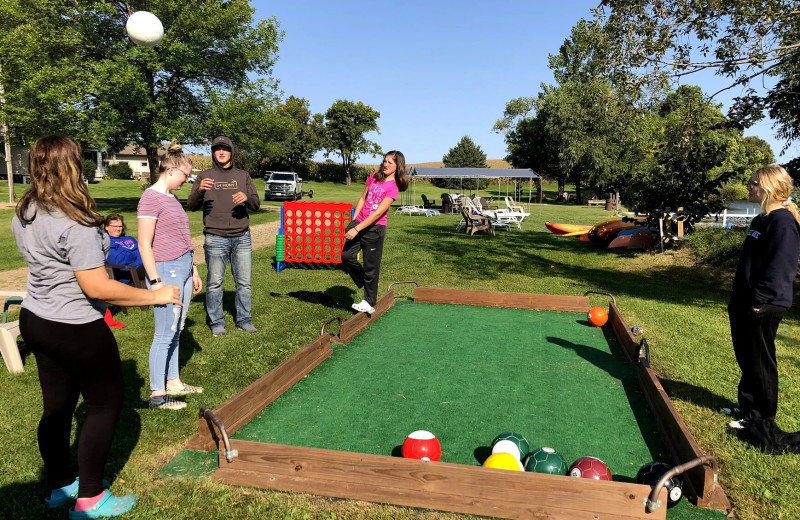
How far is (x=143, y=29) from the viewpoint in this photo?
12.0 m

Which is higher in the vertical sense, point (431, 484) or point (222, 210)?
point (222, 210)

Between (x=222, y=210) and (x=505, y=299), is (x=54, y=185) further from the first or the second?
(x=505, y=299)

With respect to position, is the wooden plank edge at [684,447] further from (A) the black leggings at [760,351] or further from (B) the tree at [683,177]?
(B) the tree at [683,177]

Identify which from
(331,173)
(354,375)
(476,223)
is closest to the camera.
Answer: (354,375)

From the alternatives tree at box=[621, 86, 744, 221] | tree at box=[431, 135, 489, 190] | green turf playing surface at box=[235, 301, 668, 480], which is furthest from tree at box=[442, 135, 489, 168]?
green turf playing surface at box=[235, 301, 668, 480]

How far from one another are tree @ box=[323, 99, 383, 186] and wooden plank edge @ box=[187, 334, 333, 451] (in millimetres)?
59467

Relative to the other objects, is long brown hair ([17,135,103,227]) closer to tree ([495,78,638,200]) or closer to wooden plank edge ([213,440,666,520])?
wooden plank edge ([213,440,666,520])

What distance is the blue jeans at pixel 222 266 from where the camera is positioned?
18.9 feet

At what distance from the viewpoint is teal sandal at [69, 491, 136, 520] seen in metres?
2.65

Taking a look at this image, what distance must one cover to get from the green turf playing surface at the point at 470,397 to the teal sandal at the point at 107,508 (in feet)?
2.93

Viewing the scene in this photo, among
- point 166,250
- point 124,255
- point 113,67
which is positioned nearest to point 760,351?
point 166,250

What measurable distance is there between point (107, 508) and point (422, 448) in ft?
5.66

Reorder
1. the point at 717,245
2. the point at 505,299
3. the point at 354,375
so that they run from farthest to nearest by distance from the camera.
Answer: the point at 717,245 → the point at 505,299 → the point at 354,375

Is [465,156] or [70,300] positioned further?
[465,156]
